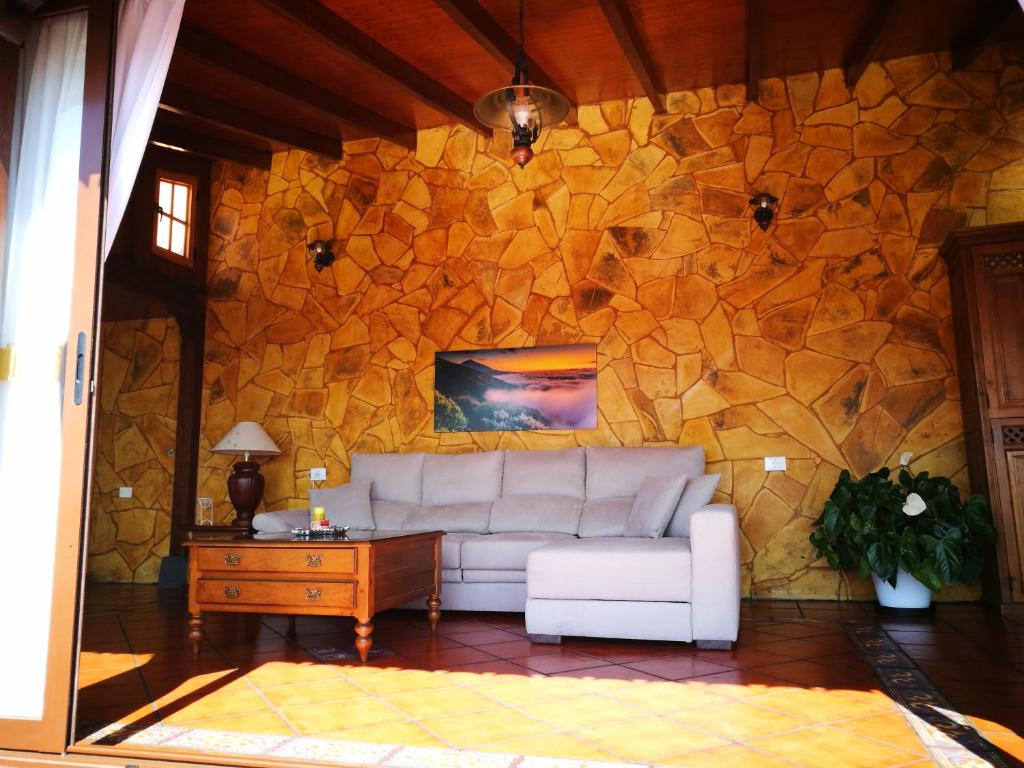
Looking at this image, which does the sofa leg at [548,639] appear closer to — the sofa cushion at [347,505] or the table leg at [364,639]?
the table leg at [364,639]

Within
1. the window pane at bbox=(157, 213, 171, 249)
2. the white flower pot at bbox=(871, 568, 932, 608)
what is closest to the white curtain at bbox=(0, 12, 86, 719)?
the white flower pot at bbox=(871, 568, 932, 608)

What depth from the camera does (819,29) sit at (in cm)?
504

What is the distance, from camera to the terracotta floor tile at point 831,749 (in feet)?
6.96

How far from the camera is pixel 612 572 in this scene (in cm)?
384

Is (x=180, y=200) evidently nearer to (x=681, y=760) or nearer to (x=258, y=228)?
(x=258, y=228)

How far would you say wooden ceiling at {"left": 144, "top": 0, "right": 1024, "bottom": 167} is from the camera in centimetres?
478

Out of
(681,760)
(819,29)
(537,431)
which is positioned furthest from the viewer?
(537,431)

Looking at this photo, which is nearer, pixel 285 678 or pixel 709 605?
pixel 285 678

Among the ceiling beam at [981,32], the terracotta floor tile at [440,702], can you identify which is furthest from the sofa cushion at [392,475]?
the ceiling beam at [981,32]

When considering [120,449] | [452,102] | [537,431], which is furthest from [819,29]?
[120,449]

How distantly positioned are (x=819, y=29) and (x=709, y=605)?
361cm

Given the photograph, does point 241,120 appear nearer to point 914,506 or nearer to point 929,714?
point 914,506

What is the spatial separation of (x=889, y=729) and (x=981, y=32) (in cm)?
449

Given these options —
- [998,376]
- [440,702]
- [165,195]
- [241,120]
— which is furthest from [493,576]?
[165,195]
